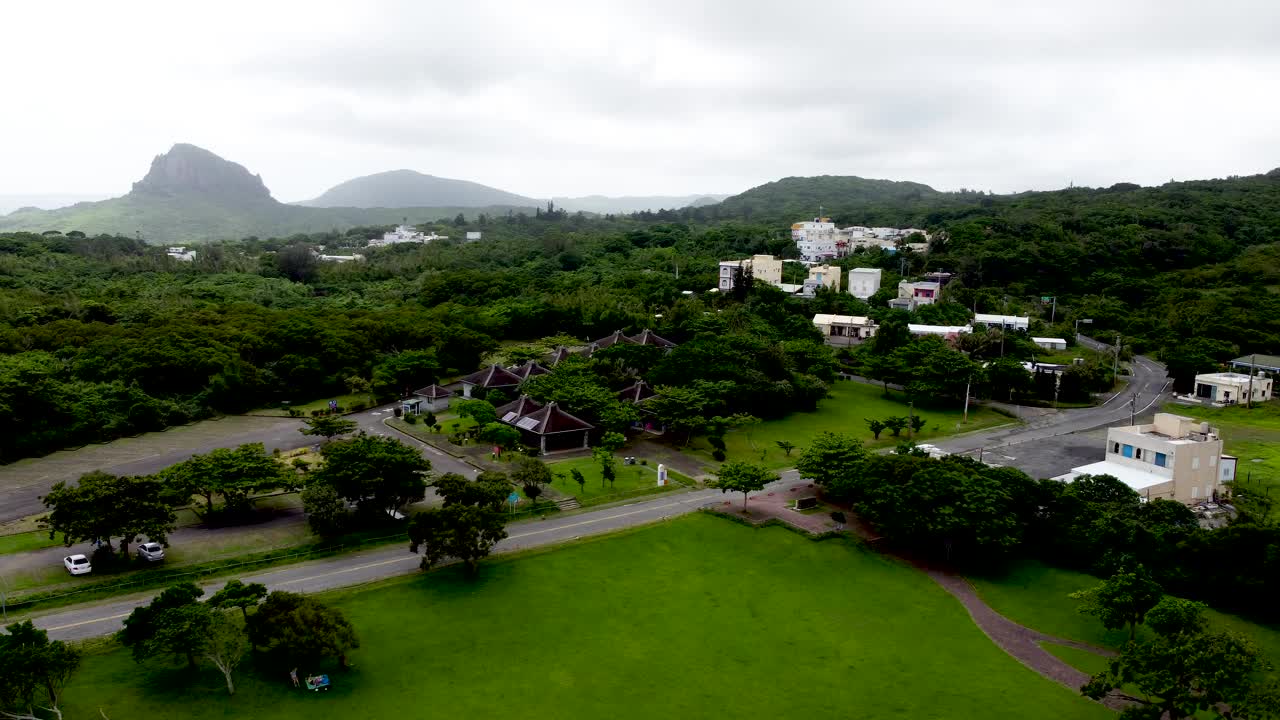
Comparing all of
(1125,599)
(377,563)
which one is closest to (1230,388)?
(1125,599)

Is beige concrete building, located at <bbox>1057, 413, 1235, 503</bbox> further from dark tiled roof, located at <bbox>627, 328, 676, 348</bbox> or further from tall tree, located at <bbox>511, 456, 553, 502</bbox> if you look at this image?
dark tiled roof, located at <bbox>627, 328, 676, 348</bbox>

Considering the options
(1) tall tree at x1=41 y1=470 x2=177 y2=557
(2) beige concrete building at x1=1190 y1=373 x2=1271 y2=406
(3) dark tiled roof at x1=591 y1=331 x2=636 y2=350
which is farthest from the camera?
(3) dark tiled roof at x1=591 y1=331 x2=636 y2=350

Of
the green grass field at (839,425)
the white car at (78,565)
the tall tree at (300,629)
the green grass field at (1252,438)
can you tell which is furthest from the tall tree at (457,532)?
the green grass field at (1252,438)

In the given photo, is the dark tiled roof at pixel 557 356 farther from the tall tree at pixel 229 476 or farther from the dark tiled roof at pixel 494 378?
the tall tree at pixel 229 476

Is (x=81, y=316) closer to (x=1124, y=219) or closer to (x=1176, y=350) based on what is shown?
(x=1176, y=350)

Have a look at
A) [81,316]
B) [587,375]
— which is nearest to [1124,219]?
[587,375]

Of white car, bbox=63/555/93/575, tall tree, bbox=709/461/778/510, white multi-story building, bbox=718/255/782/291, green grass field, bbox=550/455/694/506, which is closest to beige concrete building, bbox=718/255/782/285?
white multi-story building, bbox=718/255/782/291

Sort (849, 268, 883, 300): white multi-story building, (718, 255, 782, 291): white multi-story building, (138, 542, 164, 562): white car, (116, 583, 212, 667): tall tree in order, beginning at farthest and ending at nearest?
(718, 255, 782, 291): white multi-story building < (849, 268, 883, 300): white multi-story building < (138, 542, 164, 562): white car < (116, 583, 212, 667): tall tree
